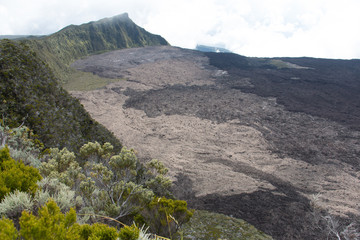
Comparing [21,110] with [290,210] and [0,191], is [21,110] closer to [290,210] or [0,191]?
[0,191]

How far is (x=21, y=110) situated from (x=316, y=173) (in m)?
14.9

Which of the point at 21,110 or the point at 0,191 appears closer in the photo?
the point at 0,191

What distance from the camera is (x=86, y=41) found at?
192 ft

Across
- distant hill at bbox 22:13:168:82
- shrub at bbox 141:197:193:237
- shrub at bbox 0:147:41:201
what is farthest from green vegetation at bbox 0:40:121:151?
distant hill at bbox 22:13:168:82

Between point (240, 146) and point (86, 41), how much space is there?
56444mm

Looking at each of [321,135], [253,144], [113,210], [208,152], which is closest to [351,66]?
[321,135]

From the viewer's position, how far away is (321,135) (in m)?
17.5

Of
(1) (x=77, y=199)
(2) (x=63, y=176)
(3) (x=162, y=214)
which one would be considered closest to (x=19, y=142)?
(2) (x=63, y=176)

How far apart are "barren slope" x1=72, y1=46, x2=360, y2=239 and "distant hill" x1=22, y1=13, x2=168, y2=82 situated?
40.5ft

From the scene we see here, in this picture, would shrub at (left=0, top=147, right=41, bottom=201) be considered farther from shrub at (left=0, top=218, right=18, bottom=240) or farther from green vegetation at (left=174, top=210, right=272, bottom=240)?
green vegetation at (left=174, top=210, right=272, bottom=240)

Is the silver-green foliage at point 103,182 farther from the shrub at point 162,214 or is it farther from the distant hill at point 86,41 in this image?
the distant hill at point 86,41

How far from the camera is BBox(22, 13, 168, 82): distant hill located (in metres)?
33.5

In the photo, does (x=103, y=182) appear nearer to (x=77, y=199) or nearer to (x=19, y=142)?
(x=77, y=199)

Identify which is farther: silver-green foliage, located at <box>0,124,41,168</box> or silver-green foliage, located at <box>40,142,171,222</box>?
silver-green foliage, located at <box>0,124,41,168</box>
